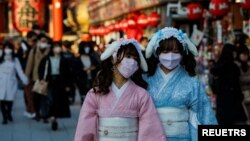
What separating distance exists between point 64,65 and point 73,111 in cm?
406

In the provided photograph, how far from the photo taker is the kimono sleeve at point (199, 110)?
5.52 meters

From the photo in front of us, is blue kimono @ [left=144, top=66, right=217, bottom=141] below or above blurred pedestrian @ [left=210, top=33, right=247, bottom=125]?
above

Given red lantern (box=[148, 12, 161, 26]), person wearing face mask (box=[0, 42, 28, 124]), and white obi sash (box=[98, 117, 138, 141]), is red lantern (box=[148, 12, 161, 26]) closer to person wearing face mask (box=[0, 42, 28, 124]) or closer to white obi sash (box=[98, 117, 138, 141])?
person wearing face mask (box=[0, 42, 28, 124])

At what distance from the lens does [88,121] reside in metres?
5.49

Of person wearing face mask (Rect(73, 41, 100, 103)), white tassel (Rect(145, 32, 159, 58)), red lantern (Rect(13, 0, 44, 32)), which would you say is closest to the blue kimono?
white tassel (Rect(145, 32, 159, 58))

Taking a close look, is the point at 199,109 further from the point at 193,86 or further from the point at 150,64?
the point at 150,64

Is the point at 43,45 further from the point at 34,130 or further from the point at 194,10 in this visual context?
the point at 194,10

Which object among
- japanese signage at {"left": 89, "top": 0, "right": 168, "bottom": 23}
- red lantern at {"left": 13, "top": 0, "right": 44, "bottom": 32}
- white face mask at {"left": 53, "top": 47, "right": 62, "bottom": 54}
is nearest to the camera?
white face mask at {"left": 53, "top": 47, "right": 62, "bottom": 54}

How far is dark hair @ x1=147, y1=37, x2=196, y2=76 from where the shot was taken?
5.59 metres

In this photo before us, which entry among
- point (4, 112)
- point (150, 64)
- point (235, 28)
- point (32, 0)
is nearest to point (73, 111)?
point (4, 112)

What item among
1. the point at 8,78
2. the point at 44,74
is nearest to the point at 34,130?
the point at 44,74

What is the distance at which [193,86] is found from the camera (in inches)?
220

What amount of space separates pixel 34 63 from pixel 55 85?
162cm

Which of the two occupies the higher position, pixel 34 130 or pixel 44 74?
pixel 44 74
